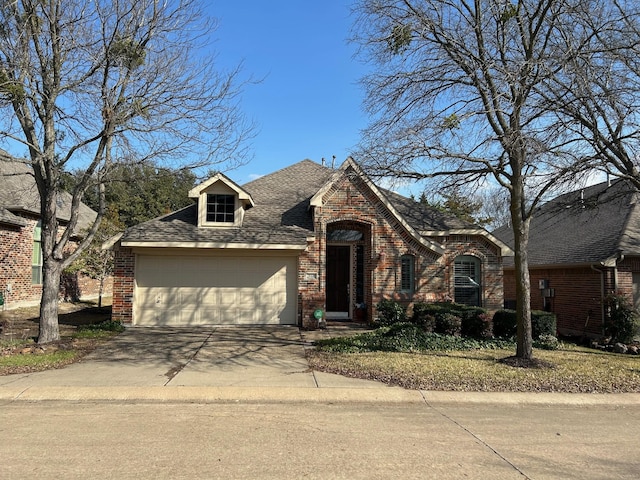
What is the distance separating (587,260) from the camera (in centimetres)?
1451


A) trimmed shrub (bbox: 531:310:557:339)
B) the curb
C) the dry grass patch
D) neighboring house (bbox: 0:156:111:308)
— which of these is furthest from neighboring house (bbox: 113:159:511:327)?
the curb

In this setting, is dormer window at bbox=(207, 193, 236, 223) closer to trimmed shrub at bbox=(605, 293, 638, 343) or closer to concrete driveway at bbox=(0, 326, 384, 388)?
concrete driveway at bbox=(0, 326, 384, 388)

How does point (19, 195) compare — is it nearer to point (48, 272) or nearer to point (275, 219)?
point (48, 272)

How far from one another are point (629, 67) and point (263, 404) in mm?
9609

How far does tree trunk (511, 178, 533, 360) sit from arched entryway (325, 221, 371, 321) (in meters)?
6.27

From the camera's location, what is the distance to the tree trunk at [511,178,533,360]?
30.6 ft

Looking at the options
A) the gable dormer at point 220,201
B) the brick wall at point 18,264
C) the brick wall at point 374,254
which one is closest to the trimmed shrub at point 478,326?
the brick wall at point 374,254

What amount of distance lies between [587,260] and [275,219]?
32.1 feet

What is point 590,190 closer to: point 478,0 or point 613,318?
point 613,318

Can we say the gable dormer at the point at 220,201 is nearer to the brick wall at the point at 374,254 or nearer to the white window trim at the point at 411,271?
the brick wall at the point at 374,254

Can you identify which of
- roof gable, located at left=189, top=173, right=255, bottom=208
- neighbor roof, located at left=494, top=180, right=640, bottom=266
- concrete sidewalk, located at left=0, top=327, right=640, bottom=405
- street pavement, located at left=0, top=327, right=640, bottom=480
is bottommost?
street pavement, located at left=0, top=327, right=640, bottom=480

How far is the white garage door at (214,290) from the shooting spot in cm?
1422

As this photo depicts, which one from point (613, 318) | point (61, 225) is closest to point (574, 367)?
point (613, 318)

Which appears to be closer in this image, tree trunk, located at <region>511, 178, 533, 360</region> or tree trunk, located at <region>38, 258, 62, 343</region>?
tree trunk, located at <region>511, 178, 533, 360</region>
